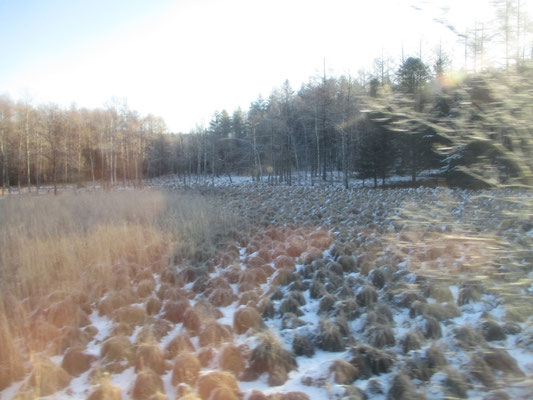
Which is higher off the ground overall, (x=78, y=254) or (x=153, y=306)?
(x=78, y=254)

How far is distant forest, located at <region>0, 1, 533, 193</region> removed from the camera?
2.36 meters

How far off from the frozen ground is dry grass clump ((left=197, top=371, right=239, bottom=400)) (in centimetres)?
11

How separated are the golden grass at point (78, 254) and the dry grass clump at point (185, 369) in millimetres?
1728

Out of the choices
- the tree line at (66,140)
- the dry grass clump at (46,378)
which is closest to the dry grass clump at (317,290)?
the dry grass clump at (46,378)

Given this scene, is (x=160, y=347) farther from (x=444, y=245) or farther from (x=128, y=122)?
(x=128, y=122)

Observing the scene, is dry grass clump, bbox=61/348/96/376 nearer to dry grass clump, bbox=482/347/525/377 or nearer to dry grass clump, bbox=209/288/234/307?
dry grass clump, bbox=209/288/234/307

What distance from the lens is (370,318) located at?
4301 mm

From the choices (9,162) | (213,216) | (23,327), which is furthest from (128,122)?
(23,327)

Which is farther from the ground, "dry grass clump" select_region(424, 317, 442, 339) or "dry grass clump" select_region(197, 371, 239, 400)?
"dry grass clump" select_region(424, 317, 442, 339)

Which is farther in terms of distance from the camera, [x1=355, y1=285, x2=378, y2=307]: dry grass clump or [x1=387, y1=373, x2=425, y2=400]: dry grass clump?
[x1=355, y1=285, x2=378, y2=307]: dry grass clump

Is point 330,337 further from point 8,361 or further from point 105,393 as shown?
point 8,361

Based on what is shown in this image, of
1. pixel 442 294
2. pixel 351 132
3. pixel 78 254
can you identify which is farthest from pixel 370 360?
pixel 351 132

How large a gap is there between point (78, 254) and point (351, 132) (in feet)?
71.8

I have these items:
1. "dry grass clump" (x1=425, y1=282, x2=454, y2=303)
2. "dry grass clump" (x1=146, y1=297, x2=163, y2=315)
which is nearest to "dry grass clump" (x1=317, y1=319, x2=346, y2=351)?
"dry grass clump" (x1=425, y1=282, x2=454, y2=303)
